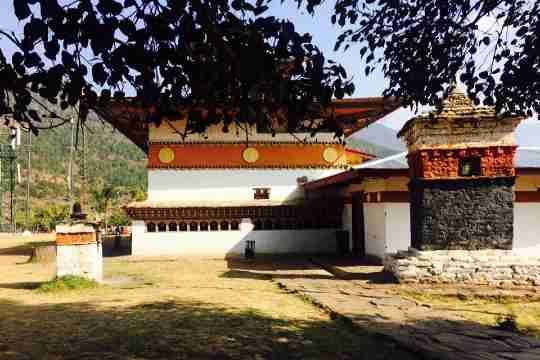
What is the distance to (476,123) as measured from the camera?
10.3 m

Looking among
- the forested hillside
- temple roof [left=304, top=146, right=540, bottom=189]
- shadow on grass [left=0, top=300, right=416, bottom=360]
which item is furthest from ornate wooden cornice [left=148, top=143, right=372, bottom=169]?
the forested hillside

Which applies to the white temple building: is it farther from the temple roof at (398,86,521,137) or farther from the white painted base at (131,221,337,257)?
the temple roof at (398,86,521,137)

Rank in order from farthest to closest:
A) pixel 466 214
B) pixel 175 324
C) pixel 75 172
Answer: pixel 75 172 → pixel 466 214 → pixel 175 324

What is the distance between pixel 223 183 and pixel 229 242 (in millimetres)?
2432

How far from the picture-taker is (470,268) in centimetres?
985

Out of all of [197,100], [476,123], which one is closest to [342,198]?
[476,123]

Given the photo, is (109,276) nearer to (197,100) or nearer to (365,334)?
(365,334)

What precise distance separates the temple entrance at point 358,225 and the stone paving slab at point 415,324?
19.0 ft

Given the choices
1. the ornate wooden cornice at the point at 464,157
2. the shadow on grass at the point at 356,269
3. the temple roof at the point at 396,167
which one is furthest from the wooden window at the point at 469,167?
the shadow on grass at the point at 356,269

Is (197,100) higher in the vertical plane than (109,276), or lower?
higher

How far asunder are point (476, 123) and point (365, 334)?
6.18 meters

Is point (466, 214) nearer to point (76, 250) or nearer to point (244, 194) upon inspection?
point (76, 250)

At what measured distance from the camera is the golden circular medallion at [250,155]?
19250 mm

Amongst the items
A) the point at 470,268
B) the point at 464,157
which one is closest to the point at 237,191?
the point at 464,157
